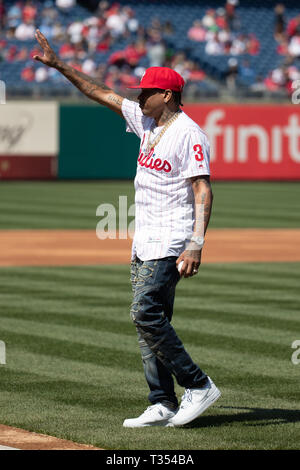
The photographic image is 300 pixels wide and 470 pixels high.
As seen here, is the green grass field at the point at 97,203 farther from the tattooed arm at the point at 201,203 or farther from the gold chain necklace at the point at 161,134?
the tattooed arm at the point at 201,203

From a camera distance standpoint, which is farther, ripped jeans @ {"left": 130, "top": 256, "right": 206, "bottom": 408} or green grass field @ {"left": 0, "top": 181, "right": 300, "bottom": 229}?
green grass field @ {"left": 0, "top": 181, "right": 300, "bottom": 229}

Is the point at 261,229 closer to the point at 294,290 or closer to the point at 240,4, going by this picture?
the point at 294,290

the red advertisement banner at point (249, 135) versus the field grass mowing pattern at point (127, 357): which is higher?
the red advertisement banner at point (249, 135)

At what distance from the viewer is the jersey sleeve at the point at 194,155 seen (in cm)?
→ 605

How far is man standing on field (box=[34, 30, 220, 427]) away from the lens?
6062 millimetres

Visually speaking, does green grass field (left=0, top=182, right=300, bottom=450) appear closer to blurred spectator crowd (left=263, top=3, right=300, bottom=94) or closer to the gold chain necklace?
the gold chain necklace

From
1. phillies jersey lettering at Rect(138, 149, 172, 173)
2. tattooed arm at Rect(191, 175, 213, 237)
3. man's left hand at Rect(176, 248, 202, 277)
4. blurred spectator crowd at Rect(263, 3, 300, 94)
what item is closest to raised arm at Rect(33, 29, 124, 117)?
phillies jersey lettering at Rect(138, 149, 172, 173)

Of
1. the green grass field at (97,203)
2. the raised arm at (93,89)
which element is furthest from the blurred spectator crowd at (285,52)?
the raised arm at (93,89)

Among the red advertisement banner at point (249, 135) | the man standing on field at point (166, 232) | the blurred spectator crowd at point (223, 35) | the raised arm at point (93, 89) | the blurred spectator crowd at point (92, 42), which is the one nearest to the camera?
the man standing on field at point (166, 232)

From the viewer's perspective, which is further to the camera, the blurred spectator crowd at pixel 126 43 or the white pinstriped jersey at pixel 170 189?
the blurred spectator crowd at pixel 126 43

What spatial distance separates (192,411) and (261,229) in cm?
1477

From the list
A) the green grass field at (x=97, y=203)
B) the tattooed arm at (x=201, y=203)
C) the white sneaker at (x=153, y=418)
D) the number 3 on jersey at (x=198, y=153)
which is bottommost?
the green grass field at (x=97, y=203)

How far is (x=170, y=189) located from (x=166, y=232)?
0.82 feet
